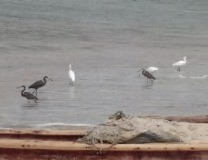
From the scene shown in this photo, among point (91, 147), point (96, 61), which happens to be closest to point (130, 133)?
point (91, 147)

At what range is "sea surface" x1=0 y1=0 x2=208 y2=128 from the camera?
49.2ft

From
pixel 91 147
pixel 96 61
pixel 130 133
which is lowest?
pixel 91 147

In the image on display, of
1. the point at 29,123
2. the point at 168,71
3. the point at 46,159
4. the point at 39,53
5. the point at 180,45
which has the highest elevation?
the point at 180,45

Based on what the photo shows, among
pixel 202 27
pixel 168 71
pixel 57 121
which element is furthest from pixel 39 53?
pixel 202 27

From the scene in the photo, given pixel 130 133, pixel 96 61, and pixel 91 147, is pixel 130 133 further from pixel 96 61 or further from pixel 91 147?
pixel 96 61

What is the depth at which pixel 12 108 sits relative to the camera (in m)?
15.0

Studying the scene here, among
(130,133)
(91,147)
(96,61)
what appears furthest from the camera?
(96,61)

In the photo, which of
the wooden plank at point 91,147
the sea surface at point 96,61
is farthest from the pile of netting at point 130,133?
the sea surface at point 96,61

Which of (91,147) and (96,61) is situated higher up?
(96,61)

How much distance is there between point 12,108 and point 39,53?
9.76 metres

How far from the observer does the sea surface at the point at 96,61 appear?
1501 centimetres

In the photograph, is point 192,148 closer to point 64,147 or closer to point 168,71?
point 64,147

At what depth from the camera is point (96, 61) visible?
2269 centimetres

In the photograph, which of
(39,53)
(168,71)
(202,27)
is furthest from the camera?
A: (202,27)
